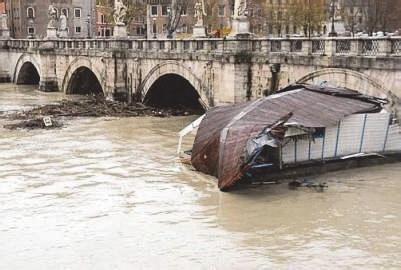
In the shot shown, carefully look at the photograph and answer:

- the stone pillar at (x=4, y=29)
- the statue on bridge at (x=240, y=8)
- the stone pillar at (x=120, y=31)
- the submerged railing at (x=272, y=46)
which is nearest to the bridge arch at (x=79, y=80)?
the submerged railing at (x=272, y=46)

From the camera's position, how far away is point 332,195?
15.1 metres

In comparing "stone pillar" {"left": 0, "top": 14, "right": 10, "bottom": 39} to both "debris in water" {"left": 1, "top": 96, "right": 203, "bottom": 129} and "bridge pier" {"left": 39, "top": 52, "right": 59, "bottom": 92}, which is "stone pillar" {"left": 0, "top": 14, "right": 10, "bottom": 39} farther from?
"debris in water" {"left": 1, "top": 96, "right": 203, "bottom": 129}

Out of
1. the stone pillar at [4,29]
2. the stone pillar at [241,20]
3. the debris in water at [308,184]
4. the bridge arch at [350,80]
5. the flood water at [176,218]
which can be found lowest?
the flood water at [176,218]

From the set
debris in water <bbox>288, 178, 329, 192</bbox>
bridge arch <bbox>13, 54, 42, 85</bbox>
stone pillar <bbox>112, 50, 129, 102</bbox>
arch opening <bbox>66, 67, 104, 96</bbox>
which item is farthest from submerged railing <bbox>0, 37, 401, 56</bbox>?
bridge arch <bbox>13, 54, 42, 85</bbox>

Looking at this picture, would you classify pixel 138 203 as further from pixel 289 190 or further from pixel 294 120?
pixel 294 120

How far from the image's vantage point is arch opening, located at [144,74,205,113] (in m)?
32.2

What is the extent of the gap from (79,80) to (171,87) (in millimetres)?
12240

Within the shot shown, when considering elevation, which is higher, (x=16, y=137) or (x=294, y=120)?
(x=294, y=120)

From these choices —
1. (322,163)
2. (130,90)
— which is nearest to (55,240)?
(322,163)

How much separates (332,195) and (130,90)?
20049 millimetres

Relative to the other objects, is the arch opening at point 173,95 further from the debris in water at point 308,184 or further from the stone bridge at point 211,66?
Answer: the debris in water at point 308,184

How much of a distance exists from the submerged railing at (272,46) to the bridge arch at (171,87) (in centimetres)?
88

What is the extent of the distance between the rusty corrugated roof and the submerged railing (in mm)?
1401

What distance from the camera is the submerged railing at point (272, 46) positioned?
17.8 metres
